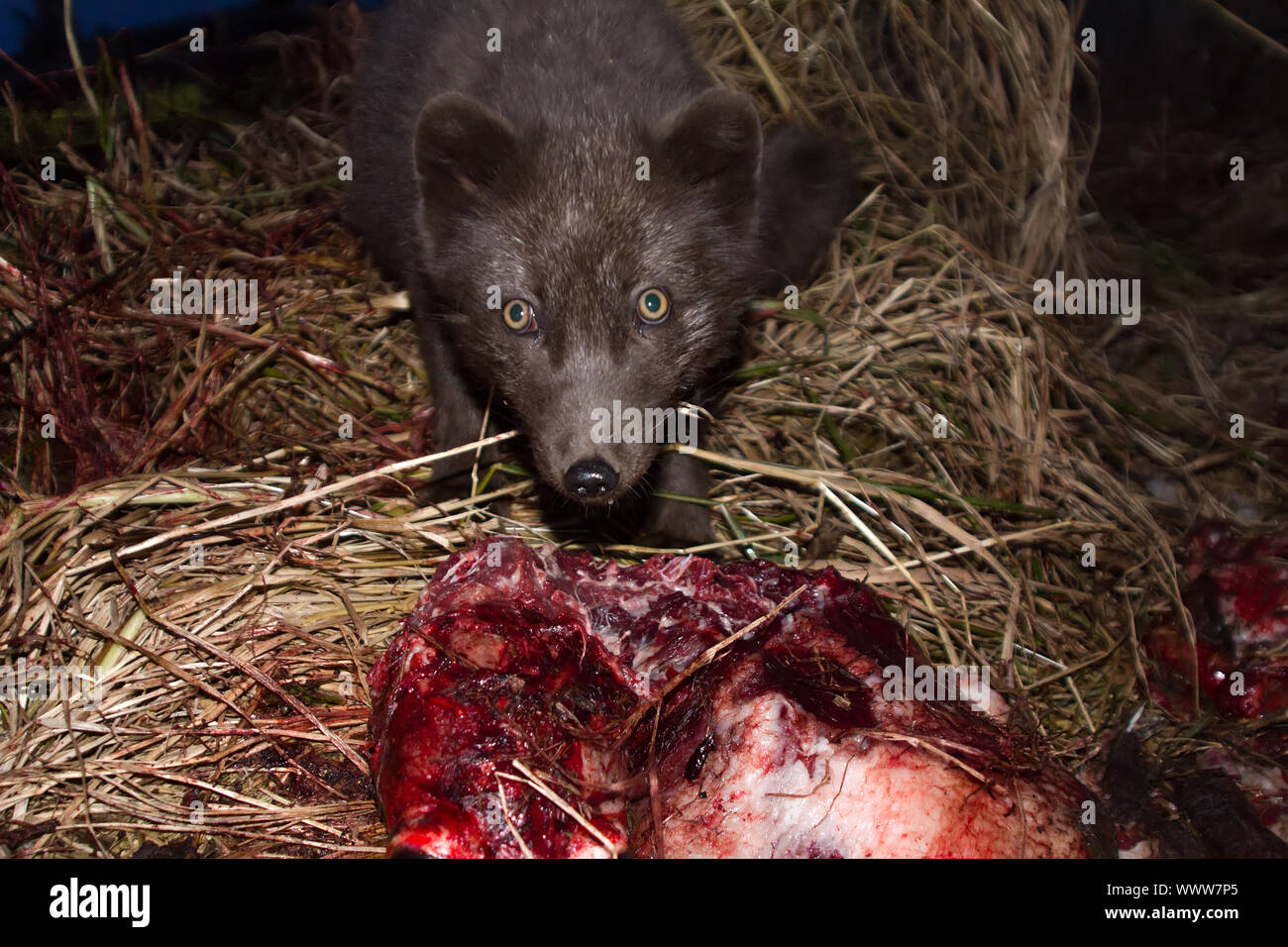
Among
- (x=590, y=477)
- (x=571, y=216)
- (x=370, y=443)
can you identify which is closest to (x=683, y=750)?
(x=590, y=477)

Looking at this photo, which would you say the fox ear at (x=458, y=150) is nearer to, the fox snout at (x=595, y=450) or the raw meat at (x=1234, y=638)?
the fox snout at (x=595, y=450)

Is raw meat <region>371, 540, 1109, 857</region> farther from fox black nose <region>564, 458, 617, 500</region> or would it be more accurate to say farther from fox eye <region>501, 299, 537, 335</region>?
fox eye <region>501, 299, 537, 335</region>

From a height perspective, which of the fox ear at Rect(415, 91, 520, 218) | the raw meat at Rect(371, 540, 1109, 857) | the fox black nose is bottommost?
the raw meat at Rect(371, 540, 1109, 857)

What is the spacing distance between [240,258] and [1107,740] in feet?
14.8

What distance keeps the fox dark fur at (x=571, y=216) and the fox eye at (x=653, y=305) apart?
17mm

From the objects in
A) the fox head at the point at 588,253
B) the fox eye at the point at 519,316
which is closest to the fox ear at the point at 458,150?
the fox head at the point at 588,253

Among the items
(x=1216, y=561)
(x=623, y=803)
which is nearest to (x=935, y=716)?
(x=623, y=803)

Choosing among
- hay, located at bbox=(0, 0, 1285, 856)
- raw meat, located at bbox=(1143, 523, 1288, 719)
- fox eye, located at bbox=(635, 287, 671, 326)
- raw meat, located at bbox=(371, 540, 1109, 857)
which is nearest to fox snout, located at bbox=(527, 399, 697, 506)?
fox eye, located at bbox=(635, 287, 671, 326)

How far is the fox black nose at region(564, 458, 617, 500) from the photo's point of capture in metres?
3.27

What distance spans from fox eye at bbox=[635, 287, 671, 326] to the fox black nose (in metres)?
0.60

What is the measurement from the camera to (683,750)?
268 centimetres

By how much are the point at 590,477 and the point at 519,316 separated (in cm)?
70

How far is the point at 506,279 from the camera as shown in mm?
3523

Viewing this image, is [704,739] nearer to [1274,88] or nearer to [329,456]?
[329,456]
